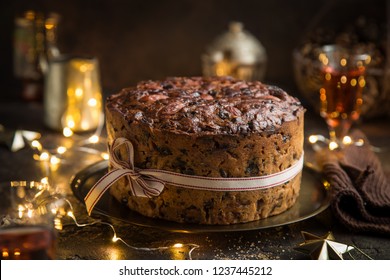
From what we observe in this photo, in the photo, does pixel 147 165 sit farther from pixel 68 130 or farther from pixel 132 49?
pixel 132 49

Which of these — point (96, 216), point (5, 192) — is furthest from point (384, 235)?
point (5, 192)

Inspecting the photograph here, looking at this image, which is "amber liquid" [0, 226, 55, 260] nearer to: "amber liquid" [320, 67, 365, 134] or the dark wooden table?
the dark wooden table

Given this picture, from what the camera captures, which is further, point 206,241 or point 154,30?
point 154,30

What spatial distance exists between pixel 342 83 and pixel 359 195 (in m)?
0.50

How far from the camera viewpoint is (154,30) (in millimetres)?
2801

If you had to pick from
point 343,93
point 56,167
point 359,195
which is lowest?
point 56,167

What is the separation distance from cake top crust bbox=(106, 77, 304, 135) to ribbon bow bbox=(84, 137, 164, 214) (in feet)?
0.25

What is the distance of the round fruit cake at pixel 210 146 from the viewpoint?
59.1 inches

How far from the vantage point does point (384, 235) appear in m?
1.58

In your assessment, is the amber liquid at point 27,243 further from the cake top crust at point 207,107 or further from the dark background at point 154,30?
the dark background at point 154,30

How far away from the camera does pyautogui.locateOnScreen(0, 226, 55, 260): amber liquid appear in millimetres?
1281

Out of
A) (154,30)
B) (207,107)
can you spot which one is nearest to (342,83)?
(207,107)

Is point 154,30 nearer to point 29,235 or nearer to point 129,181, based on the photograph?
point 129,181

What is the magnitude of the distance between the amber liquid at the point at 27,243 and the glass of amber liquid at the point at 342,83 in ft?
3.29
